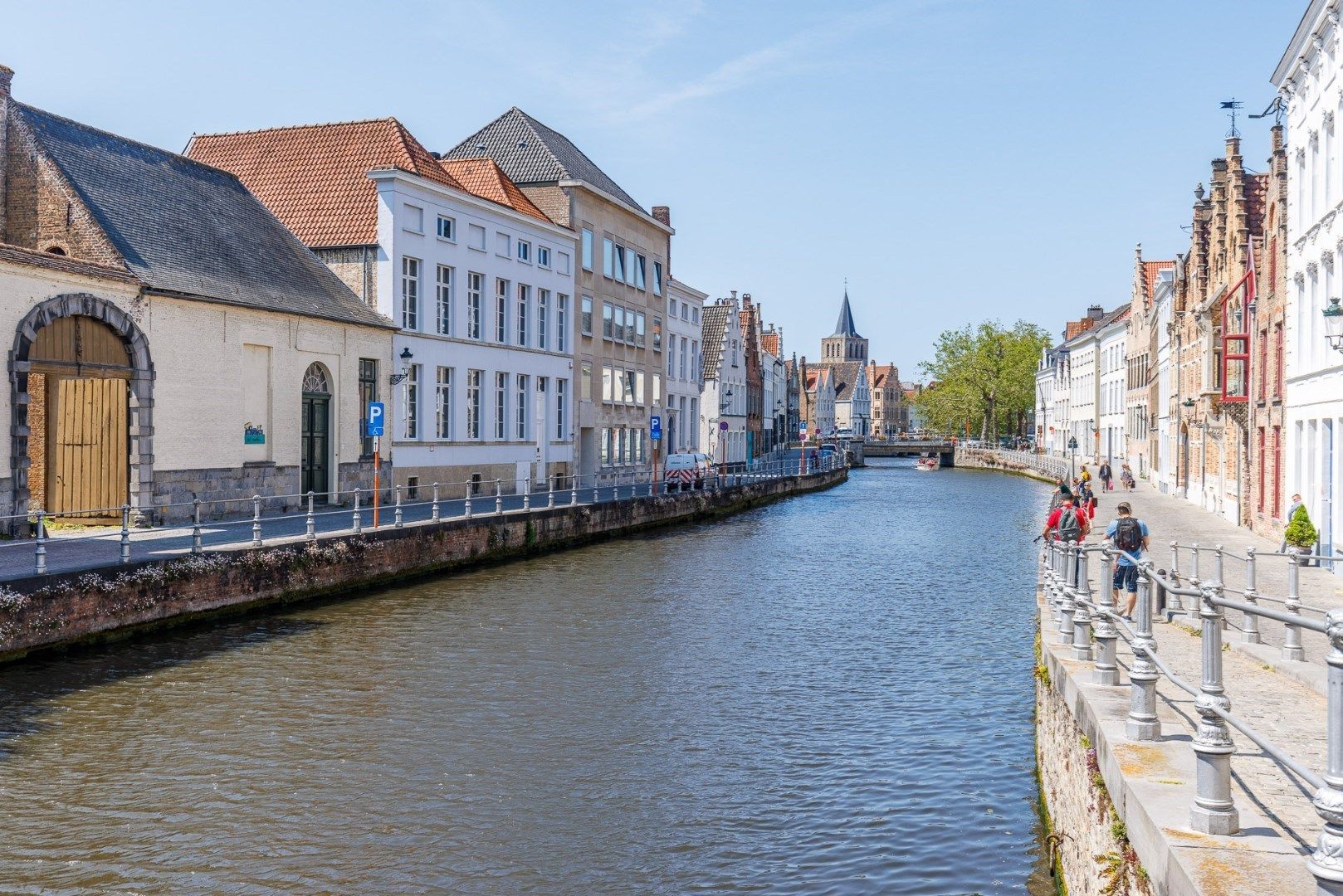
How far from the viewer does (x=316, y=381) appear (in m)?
30.7

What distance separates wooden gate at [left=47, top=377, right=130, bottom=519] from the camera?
24.4 metres

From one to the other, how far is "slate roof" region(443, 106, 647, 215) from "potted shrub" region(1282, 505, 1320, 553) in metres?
→ 31.4

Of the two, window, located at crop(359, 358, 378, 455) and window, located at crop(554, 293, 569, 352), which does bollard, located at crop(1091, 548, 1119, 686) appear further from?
window, located at crop(554, 293, 569, 352)

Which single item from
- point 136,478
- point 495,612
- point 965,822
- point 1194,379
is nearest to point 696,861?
point 965,822

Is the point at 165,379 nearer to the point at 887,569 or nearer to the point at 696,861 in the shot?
the point at 887,569

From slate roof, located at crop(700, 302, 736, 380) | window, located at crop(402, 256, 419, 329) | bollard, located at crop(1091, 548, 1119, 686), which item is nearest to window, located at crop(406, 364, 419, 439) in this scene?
window, located at crop(402, 256, 419, 329)

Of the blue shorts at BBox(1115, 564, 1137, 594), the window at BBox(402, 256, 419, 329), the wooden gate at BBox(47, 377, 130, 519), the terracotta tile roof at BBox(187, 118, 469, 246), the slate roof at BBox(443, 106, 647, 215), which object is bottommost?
the blue shorts at BBox(1115, 564, 1137, 594)

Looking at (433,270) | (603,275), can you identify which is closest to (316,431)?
(433,270)

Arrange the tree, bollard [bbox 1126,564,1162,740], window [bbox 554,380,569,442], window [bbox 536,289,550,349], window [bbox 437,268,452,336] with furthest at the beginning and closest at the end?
1. the tree
2. window [bbox 554,380,569,442]
3. window [bbox 536,289,550,349]
4. window [bbox 437,268,452,336]
5. bollard [bbox 1126,564,1162,740]

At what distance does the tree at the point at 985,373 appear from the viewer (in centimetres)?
11862

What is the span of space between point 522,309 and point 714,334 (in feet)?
144

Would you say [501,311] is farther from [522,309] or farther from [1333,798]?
[1333,798]

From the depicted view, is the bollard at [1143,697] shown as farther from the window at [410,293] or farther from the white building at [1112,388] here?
the white building at [1112,388]

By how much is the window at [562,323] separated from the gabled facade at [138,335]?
16.0 m
